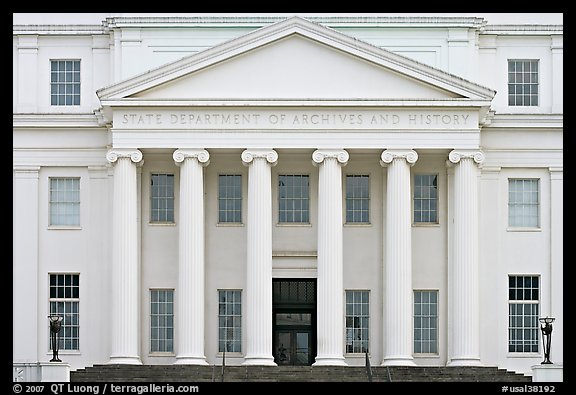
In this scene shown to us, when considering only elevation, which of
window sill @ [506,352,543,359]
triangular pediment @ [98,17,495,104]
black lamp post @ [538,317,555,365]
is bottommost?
window sill @ [506,352,543,359]

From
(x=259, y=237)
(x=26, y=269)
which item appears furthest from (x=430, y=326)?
(x=26, y=269)

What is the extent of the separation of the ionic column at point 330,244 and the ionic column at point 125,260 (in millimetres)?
6567

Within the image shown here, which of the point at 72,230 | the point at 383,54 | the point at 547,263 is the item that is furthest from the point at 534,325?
the point at 72,230

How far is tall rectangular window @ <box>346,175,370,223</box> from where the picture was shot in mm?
70625

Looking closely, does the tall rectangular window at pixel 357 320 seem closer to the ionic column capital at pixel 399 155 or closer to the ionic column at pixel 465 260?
the ionic column at pixel 465 260

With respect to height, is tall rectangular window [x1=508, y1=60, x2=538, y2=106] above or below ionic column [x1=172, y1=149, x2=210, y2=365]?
above

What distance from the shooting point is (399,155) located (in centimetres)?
6812

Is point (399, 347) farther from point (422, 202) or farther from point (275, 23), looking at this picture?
point (275, 23)

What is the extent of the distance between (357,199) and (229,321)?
21.4ft

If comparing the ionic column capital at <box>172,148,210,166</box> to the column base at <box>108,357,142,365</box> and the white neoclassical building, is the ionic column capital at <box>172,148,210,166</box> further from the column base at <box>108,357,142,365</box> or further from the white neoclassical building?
the column base at <box>108,357,142,365</box>

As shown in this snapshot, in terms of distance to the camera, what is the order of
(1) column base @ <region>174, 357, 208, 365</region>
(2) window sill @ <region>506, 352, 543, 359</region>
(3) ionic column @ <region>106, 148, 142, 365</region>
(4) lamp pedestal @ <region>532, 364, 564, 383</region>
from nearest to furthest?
(4) lamp pedestal @ <region>532, 364, 564, 383</region>
(1) column base @ <region>174, 357, 208, 365</region>
(3) ionic column @ <region>106, 148, 142, 365</region>
(2) window sill @ <region>506, 352, 543, 359</region>

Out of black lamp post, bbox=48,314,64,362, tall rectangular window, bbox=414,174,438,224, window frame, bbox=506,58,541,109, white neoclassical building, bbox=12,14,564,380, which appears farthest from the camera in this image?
window frame, bbox=506,58,541,109

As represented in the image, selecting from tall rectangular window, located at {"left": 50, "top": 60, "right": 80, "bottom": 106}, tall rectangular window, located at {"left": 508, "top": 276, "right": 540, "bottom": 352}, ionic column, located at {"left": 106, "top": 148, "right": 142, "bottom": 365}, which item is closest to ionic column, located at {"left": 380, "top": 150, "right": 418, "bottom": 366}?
tall rectangular window, located at {"left": 508, "top": 276, "right": 540, "bottom": 352}

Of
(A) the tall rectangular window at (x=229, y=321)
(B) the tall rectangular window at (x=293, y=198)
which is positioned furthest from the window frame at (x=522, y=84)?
(A) the tall rectangular window at (x=229, y=321)
